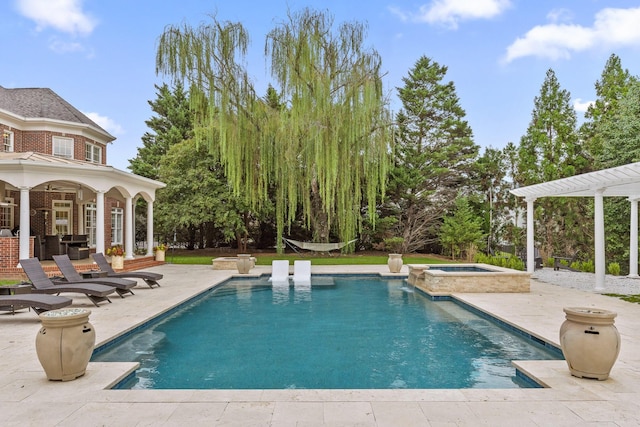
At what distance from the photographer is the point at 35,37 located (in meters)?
15.0

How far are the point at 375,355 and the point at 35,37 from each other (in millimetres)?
16504

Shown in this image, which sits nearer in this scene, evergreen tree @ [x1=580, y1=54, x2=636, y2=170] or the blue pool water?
the blue pool water

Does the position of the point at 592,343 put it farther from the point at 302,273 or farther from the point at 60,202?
the point at 60,202

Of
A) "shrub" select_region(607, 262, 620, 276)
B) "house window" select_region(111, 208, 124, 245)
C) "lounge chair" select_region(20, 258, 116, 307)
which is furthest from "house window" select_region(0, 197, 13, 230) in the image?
"shrub" select_region(607, 262, 620, 276)

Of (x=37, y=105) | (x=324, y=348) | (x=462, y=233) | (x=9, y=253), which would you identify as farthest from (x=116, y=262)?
(x=462, y=233)

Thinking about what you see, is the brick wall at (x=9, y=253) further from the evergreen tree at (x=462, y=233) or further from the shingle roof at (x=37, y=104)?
the evergreen tree at (x=462, y=233)

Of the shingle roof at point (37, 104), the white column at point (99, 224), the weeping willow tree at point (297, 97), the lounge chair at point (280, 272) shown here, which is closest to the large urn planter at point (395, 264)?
the weeping willow tree at point (297, 97)

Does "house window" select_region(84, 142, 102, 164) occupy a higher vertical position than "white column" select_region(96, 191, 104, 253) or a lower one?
higher

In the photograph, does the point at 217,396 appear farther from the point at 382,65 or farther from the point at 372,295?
the point at 382,65

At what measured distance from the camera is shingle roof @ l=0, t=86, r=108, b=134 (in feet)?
56.3

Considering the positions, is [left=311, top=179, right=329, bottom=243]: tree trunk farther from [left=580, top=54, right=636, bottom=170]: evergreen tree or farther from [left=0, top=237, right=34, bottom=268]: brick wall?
[left=580, top=54, right=636, bottom=170]: evergreen tree

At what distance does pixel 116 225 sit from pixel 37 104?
615 cm

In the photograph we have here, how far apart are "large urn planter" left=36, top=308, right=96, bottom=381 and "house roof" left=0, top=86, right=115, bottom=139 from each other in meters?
16.5

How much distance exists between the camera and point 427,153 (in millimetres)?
21812
